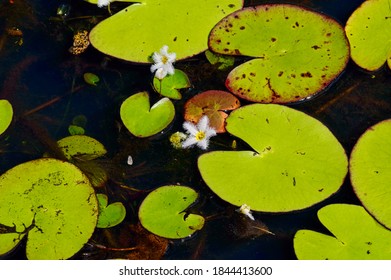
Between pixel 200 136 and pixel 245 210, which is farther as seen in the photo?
pixel 200 136

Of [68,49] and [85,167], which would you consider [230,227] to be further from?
[68,49]

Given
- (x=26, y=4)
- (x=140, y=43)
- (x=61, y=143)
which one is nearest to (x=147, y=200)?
(x=61, y=143)

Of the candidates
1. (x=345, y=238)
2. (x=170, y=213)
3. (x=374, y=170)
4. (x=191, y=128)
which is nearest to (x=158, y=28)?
(x=191, y=128)

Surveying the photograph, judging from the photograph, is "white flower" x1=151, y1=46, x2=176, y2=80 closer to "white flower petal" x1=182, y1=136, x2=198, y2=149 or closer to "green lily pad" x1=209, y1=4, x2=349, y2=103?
"green lily pad" x1=209, y1=4, x2=349, y2=103

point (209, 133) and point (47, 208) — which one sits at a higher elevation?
point (209, 133)

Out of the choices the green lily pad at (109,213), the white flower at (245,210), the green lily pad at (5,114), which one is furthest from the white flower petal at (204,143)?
the green lily pad at (5,114)

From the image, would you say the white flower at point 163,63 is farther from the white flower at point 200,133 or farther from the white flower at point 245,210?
the white flower at point 245,210

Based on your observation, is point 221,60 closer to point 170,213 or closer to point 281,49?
point 281,49
